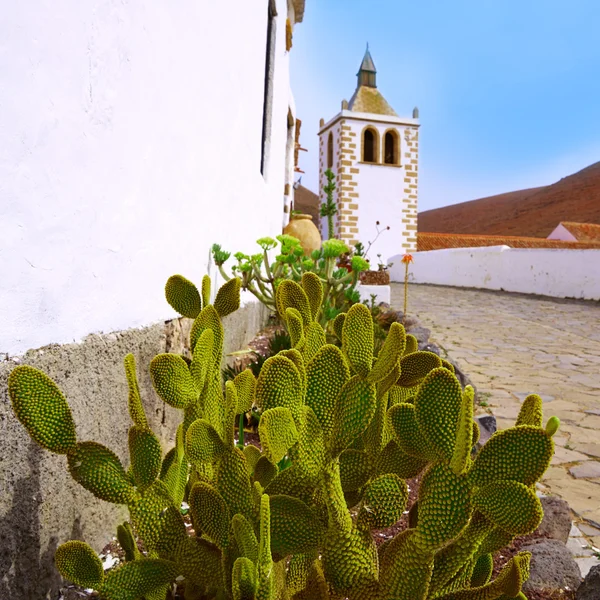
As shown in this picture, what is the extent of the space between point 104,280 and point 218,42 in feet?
6.04

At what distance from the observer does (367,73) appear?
70.9ft

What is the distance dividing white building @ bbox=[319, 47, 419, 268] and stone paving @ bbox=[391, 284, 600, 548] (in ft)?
24.0

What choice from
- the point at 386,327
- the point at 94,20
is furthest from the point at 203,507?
the point at 386,327

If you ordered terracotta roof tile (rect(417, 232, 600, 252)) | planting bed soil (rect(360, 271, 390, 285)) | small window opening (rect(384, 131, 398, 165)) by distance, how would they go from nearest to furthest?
planting bed soil (rect(360, 271, 390, 285)) → small window opening (rect(384, 131, 398, 165)) → terracotta roof tile (rect(417, 232, 600, 252))

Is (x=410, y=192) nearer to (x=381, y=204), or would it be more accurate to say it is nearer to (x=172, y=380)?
(x=381, y=204)

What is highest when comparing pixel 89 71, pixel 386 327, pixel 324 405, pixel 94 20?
pixel 94 20

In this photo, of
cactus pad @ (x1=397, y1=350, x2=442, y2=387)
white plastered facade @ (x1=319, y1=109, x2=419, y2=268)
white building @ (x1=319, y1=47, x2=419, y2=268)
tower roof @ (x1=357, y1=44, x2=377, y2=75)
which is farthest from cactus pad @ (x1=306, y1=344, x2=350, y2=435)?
tower roof @ (x1=357, y1=44, x2=377, y2=75)

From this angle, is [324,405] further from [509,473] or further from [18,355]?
[18,355]

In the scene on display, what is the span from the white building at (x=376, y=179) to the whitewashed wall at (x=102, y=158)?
14857 millimetres

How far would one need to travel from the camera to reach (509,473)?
0.76 meters

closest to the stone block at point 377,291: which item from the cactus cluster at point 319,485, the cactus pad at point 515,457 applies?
the cactus cluster at point 319,485

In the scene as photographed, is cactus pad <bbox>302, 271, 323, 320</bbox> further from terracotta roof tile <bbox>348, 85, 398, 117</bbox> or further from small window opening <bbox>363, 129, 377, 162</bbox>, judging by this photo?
terracotta roof tile <bbox>348, 85, 398, 117</bbox>

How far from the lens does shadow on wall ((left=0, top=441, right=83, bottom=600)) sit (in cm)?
106

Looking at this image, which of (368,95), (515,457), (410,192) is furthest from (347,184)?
(515,457)
